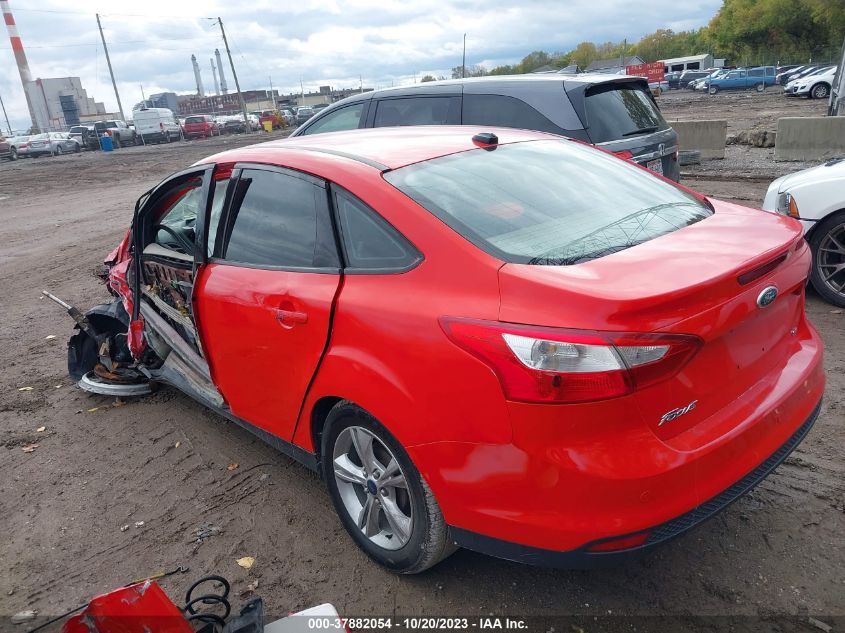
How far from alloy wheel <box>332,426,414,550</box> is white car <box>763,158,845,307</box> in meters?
4.11

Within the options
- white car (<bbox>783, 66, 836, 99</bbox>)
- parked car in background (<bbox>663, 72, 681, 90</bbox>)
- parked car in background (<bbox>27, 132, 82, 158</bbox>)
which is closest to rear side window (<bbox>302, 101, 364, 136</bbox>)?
white car (<bbox>783, 66, 836, 99</bbox>)

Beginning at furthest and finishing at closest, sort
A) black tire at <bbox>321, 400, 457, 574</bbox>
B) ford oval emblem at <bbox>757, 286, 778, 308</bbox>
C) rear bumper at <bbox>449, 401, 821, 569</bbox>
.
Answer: black tire at <bbox>321, 400, 457, 574</bbox> → ford oval emblem at <bbox>757, 286, 778, 308</bbox> → rear bumper at <bbox>449, 401, 821, 569</bbox>

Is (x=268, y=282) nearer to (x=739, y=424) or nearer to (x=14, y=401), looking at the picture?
(x=739, y=424)

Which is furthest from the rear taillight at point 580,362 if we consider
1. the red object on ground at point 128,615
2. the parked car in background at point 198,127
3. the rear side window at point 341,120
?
the parked car in background at point 198,127

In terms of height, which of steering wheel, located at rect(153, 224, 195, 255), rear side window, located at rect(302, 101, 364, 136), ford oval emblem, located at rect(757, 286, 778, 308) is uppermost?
rear side window, located at rect(302, 101, 364, 136)

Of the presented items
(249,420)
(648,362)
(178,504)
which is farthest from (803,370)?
(178,504)

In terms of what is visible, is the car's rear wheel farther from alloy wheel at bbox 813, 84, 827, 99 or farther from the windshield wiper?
the windshield wiper

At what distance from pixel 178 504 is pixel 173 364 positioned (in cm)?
101

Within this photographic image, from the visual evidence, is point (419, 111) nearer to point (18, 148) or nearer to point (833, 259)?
point (833, 259)

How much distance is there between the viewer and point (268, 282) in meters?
3.03

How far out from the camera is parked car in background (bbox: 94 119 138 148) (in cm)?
4478

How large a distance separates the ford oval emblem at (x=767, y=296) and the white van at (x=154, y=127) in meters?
50.1

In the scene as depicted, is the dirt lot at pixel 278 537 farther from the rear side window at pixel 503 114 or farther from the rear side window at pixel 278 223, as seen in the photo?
the rear side window at pixel 503 114

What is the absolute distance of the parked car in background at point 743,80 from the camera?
5400cm
